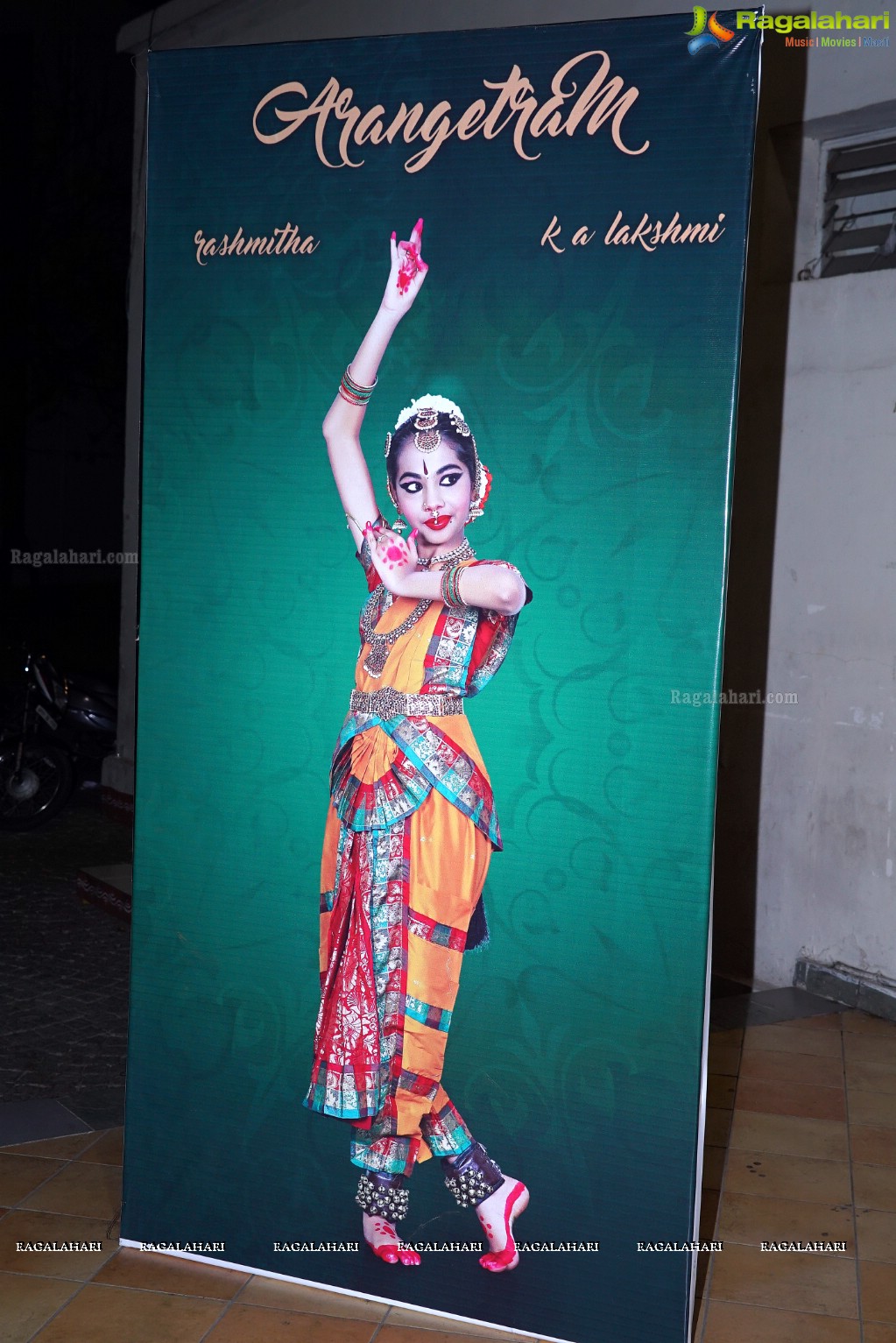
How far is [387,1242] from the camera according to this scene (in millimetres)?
2443

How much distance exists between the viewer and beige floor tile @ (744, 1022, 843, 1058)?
3975 mm

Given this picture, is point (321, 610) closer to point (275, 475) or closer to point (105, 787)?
point (275, 475)

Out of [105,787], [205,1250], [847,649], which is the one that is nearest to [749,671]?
[847,649]

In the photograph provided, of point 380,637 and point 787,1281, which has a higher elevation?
point 380,637

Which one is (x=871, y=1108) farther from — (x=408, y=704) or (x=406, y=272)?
(x=406, y=272)

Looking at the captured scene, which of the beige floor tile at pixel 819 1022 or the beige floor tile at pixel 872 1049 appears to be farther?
the beige floor tile at pixel 819 1022

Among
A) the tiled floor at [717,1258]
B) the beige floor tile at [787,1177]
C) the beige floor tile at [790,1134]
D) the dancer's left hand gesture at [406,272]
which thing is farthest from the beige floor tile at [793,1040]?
the dancer's left hand gesture at [406,272]

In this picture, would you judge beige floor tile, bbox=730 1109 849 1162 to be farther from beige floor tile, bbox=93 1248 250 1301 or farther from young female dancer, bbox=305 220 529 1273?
beige floor tile, bbox=93 1248 250 1301

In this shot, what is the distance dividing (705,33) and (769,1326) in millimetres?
2329

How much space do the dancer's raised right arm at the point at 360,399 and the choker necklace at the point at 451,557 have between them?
0.13 m

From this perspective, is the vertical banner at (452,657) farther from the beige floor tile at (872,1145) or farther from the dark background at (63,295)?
the dark background at (63,295)

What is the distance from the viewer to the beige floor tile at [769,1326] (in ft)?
8.10

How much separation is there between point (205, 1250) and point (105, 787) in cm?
473

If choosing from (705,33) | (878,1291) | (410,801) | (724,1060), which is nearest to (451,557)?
(410,801)
